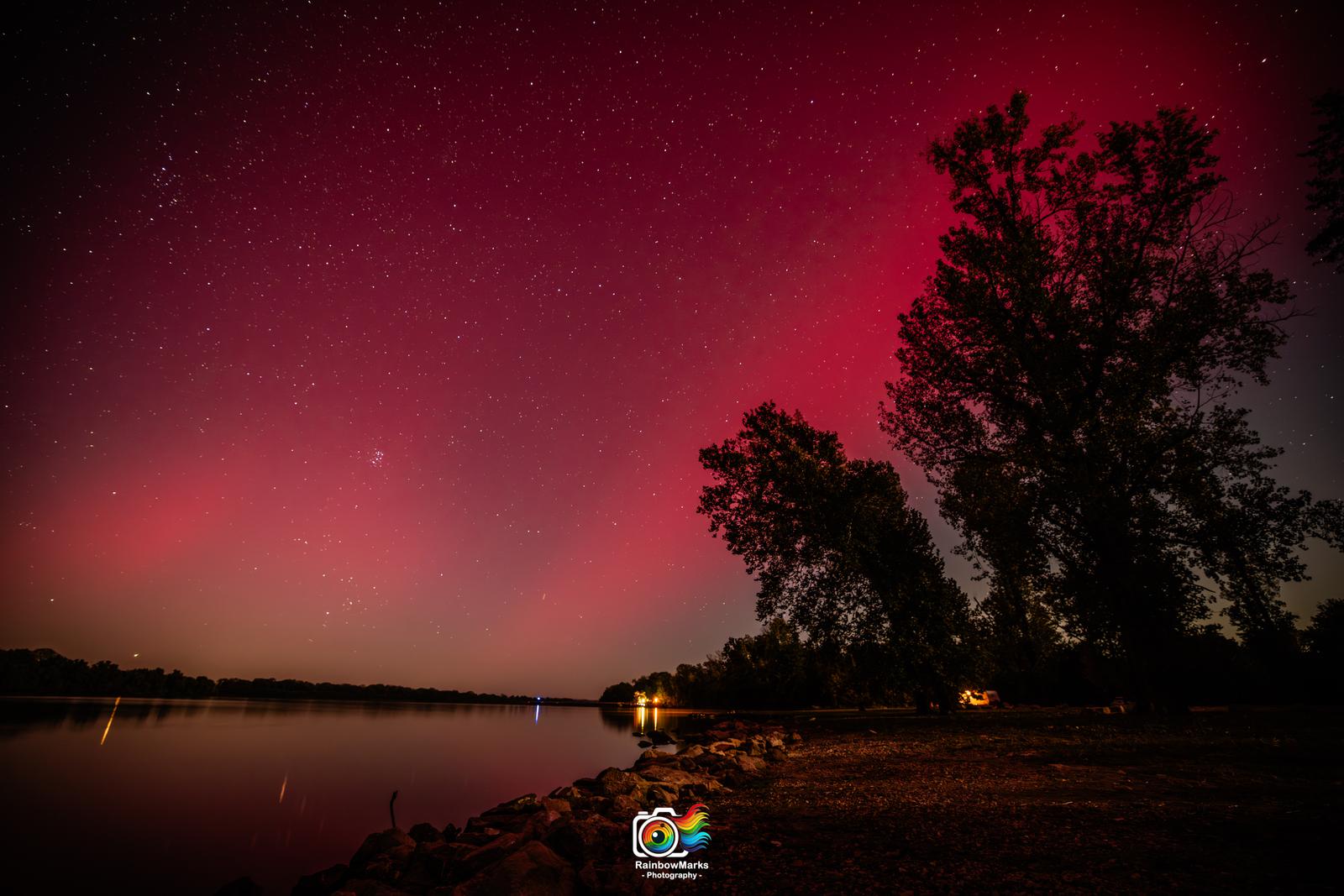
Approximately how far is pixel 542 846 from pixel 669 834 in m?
1.97

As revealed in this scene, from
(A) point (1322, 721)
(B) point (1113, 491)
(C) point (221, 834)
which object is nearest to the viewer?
(A) point (1322, 721)

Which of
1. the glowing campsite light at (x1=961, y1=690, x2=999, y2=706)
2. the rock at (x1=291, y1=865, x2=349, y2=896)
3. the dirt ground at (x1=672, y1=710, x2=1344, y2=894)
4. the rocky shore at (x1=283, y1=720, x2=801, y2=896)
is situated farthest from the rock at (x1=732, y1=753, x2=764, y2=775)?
the glowing campsite light at (x1=961, y1=690, x2=999, y2=706)

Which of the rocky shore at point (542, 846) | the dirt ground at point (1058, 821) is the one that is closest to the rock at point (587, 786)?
the rocky shore at point (542, 846)

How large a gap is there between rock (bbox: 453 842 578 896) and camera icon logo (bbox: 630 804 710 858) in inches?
59.8

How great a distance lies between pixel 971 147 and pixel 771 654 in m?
24.7

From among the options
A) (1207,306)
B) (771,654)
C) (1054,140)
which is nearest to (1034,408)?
(1207,306)

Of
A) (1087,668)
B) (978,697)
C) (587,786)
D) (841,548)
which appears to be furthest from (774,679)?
(978,697)

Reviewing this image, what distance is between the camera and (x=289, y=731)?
1737 inches

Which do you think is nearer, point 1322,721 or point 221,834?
point 1322,721

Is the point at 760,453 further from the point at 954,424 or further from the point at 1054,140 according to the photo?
the point at 1054,140

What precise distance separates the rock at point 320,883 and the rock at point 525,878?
4472mm

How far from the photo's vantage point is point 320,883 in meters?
8.53

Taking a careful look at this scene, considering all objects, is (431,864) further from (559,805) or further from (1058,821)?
(1058,821)

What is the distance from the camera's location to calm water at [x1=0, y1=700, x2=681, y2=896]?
11789 mm
